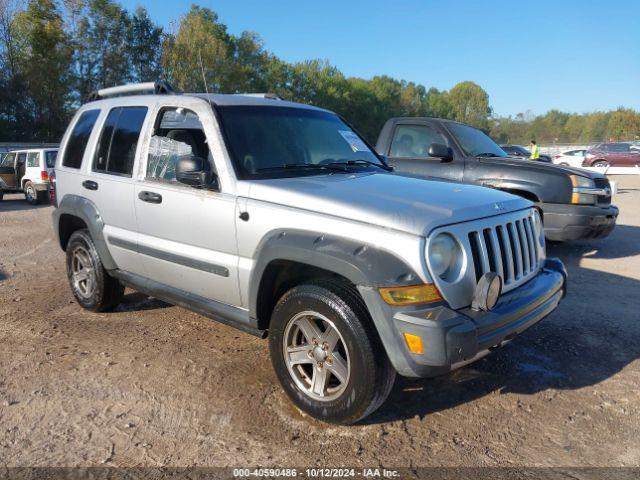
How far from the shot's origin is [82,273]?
5.07m

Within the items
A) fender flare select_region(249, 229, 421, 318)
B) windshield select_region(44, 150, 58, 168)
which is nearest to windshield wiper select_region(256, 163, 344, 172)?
fender flare select_region(249, 229, 421, 318)

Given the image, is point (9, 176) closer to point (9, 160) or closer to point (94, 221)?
point (9, 160)

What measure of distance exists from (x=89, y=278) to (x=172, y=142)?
176 centimetres

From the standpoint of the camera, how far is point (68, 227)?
5289mm

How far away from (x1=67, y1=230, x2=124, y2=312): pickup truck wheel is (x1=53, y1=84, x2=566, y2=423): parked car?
3 centimetres

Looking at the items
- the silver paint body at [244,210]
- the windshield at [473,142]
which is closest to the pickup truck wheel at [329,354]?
the silver paint body at [244,210]

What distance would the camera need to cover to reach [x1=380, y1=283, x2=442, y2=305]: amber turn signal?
2.66 m

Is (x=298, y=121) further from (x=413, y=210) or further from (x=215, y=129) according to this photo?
(x=413, y=210)

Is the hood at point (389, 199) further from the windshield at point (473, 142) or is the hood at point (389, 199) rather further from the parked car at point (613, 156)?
the parked car at point (613, 156)

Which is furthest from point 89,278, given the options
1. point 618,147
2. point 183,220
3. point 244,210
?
point 618,147

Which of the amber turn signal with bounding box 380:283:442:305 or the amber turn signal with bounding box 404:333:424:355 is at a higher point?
the amber turn signal with bounding box 380:283:442:305

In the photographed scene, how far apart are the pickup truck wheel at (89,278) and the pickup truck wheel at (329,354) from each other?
2.27 meters

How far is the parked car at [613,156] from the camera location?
2820 centimetres

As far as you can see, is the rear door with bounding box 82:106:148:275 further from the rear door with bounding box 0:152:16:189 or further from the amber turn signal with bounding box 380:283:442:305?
the rear door with bounding box 0:152:16:189
